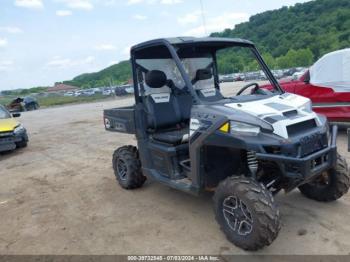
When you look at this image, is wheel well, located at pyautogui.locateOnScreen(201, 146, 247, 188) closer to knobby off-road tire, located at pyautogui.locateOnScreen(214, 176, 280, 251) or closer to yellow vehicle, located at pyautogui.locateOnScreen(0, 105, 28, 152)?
knobby off-road tire, located at pyautogui.locateOnScreen(214, 176, 280, 251)

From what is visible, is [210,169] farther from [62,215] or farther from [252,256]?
[62,215]

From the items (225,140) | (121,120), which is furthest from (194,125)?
(121,120)

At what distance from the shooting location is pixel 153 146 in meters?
5.09

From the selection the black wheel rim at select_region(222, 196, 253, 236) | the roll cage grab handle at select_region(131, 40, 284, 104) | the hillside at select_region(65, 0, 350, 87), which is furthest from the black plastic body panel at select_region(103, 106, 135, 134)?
the hillside at select_region(65, 0, 350, 87)

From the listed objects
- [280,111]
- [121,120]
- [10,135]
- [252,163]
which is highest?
[280,111]

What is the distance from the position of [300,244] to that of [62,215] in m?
3.08

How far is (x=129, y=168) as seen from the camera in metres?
5.70

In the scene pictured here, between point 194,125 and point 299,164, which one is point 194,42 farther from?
point 299,164

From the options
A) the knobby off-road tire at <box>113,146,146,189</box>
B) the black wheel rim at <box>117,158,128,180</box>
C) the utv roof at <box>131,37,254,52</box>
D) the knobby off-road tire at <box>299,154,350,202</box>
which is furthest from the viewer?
the black wheel rim at <box>117,158,128,180</box>

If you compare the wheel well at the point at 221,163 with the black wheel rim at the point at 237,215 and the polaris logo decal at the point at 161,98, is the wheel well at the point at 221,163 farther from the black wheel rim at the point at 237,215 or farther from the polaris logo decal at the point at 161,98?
the polaris logo decal at the point at 161,98

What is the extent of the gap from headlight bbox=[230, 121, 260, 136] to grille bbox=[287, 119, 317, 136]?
1.14 ft

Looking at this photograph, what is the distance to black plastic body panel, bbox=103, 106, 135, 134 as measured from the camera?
541cm

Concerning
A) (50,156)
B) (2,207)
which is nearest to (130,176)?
(2,207)

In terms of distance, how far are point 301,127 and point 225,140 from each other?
81 cm
